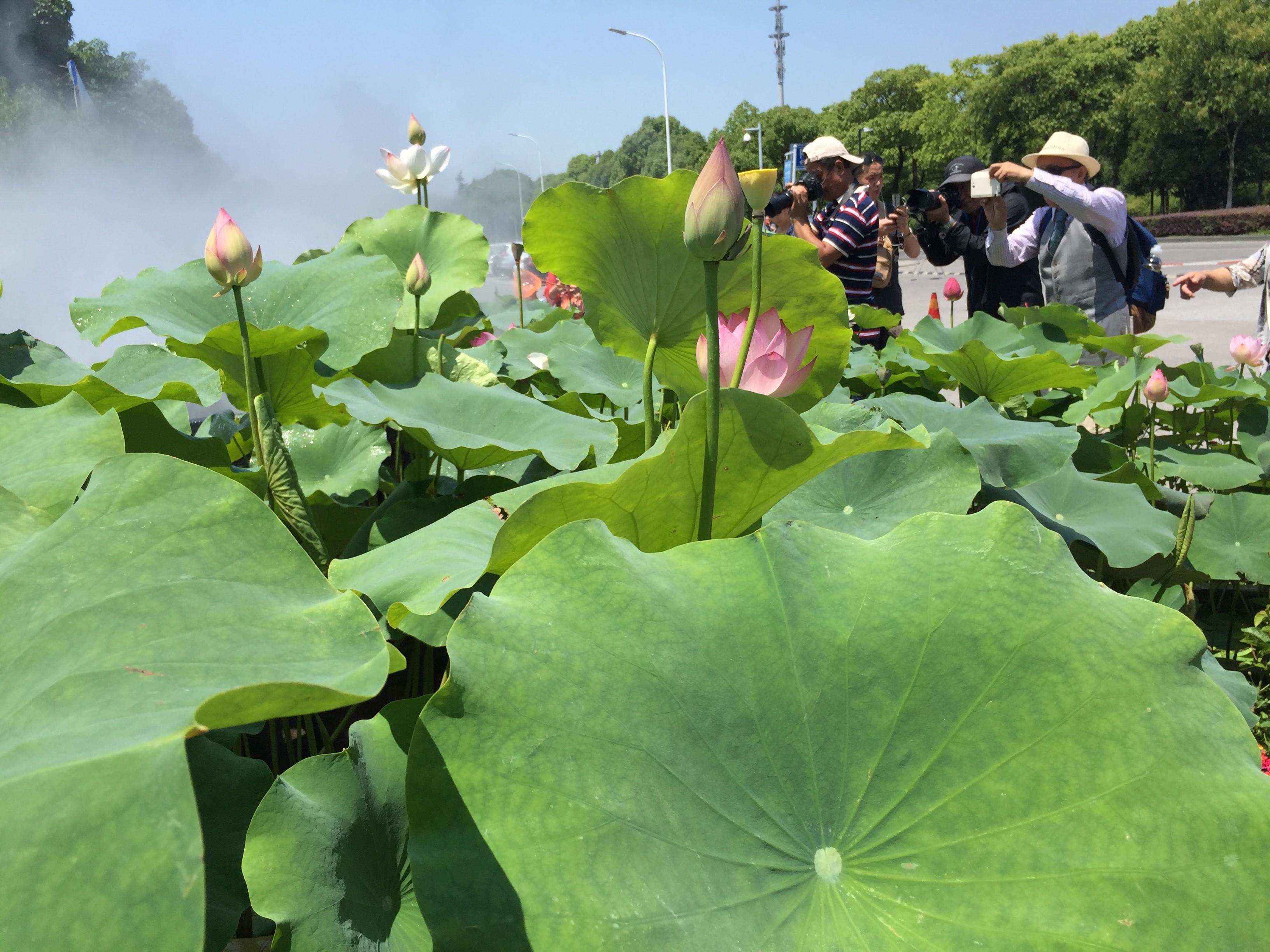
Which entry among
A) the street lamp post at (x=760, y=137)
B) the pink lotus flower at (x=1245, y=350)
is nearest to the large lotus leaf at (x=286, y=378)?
the pink lotus flower at (x=1245, y=350)

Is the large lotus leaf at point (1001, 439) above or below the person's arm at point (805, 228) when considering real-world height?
below

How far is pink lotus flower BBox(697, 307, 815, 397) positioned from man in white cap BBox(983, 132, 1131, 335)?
3147 mm

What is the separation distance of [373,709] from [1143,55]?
3984 cm

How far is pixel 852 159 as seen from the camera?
13.0 feet

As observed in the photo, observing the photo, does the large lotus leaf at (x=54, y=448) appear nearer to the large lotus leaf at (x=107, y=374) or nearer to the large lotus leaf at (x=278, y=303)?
the large lotus leaf at (x=107, y=374)

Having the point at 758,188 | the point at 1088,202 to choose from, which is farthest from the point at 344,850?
the point at 1088,202

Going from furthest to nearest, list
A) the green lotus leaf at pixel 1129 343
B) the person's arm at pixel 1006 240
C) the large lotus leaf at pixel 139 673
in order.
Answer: the person's arm at pixel 1006 240, the green lotus leaf at pixel 1129 343, the large lotus leaf at pixel 139 673

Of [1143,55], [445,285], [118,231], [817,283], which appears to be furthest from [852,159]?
[1143,55]

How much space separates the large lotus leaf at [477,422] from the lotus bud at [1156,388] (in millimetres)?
1649

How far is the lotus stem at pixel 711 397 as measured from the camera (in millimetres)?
647

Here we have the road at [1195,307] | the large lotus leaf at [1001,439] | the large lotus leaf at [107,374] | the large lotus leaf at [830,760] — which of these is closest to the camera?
the large lotus leaf at [830,760]

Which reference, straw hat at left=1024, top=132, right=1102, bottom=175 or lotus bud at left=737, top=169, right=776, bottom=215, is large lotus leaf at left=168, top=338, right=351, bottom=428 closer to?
lotus bud at left=737, top=169, right=776, bottom=215

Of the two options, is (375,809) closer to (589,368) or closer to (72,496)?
(72,496)

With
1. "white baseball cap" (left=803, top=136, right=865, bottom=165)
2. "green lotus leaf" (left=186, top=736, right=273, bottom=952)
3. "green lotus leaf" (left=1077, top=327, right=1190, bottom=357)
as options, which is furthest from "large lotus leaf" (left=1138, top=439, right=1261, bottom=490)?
"green lotus leaf" (left=186, top=736, right=273, bottom=952)
